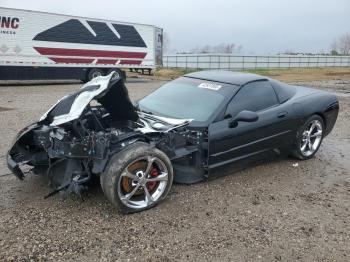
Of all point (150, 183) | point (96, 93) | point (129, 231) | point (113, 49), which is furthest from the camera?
point (113, 49)

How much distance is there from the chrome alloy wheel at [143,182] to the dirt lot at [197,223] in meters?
0.15

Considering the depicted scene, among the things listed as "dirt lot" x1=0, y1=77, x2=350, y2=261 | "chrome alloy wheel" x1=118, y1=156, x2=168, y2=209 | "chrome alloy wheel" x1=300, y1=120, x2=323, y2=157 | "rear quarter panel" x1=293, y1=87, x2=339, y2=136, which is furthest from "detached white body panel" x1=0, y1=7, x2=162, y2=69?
"chrome alloy wheel" x1=118, y1=156, x2=168, y2=209

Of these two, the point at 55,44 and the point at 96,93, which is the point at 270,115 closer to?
the point at 96,93

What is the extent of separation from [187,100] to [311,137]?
2.27m

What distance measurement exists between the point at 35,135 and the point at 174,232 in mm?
1866

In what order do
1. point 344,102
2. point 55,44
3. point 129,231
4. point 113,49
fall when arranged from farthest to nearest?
point 113,49 < point 55,44 < point 344,102 < point 129,231

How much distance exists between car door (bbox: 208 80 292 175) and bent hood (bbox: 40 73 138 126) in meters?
1.05

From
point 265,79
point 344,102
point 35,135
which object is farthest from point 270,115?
point 344,102

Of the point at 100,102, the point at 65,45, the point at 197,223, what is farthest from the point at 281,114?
the point at 65,45

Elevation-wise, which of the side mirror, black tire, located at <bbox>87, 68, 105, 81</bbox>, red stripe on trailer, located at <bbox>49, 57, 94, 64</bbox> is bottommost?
black tire, located at <bbox>87, 68, 105, 81</bbox>

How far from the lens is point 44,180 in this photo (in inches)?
180

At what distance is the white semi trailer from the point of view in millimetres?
16031

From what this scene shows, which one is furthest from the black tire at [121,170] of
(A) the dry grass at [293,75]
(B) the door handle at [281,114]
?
(A) the dry grass at [293,75]

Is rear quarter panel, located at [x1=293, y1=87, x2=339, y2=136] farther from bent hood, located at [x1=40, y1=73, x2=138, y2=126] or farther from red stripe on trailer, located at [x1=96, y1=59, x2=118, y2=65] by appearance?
red stripe on trailer, located at [x1=96, y1=59, x2=118, y2=65]
